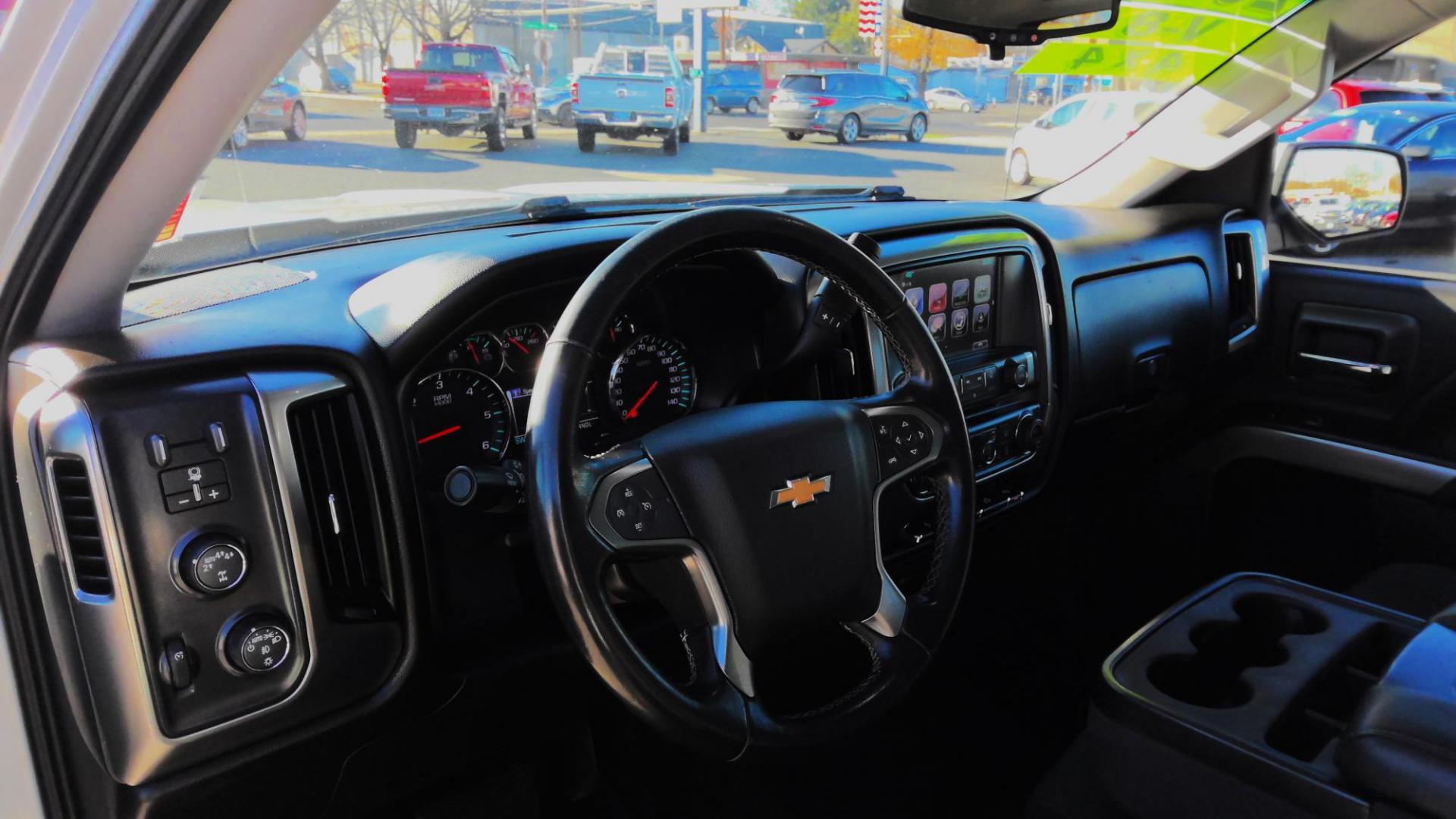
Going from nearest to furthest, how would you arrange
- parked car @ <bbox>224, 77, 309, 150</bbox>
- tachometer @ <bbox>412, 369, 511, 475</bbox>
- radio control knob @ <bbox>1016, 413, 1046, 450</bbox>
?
parked car @ <bbox>224, 77, 309, 150</bbox>
tachometer @ <bbox>412, 369, 511, 475</bbox>
radio control knob @ <bbox>1016, 413, 1046, 450</bbox>

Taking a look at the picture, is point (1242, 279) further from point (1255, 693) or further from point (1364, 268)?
point (1255, 693)

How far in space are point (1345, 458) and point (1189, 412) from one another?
1.38 ft

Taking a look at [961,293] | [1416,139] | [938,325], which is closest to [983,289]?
[961,293]

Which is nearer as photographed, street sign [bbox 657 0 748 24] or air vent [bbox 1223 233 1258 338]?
street sign [bbox 657 0 748 24]

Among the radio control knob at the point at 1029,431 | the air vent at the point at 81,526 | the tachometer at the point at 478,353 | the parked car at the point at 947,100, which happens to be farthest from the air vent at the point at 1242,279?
the air vent at the point at 81,526

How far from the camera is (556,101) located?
2463 millimetres

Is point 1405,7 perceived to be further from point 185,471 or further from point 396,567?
point 185,471

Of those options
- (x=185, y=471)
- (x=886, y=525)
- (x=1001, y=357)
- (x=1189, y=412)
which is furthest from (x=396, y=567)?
(x=1189, y=412)

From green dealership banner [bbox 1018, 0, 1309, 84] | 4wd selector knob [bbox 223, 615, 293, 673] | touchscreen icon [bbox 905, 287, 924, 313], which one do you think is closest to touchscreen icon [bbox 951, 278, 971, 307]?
touchscreen icon [bbox 905, 287, 924, 313]

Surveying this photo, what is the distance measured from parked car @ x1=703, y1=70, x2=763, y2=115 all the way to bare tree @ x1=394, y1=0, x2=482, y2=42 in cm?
94

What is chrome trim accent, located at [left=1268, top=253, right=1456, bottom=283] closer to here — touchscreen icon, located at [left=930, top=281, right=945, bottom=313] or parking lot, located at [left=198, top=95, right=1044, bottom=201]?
parking lot, located at [left=198, top=95, right=1044, bottom=201]

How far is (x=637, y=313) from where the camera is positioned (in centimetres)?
184

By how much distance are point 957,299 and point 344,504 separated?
1422 mm

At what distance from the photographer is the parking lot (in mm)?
1891
